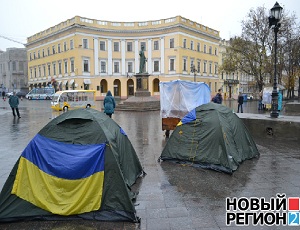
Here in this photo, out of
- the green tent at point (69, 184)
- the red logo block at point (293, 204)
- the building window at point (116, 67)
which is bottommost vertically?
the red logo block at point (293, 204)

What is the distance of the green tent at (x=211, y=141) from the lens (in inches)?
271

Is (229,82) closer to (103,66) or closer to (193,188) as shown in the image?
(103,66)

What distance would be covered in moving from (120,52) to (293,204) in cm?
4991

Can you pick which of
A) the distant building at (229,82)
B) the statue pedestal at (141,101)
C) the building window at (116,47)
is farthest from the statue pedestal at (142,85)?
the distant building at (229,82)

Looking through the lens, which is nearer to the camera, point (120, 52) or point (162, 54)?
point (162, 54)

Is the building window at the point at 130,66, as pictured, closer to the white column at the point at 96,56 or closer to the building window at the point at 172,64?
the white column at the point at 96,56

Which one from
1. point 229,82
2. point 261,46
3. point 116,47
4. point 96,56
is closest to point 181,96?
point 261,46

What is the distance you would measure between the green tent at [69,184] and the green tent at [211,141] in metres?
2.82

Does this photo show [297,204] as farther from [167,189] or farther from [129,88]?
[129,88]

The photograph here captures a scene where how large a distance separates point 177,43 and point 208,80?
503 inches

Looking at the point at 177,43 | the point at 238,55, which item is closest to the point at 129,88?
the point at 177,43

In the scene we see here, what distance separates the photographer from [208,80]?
5775 cm

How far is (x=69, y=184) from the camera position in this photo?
187 inches

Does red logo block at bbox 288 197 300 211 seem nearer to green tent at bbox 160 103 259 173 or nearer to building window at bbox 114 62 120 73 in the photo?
green tent at bbox 160 103 259 173
